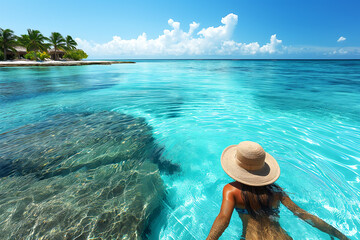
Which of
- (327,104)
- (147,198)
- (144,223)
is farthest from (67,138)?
(327,104)

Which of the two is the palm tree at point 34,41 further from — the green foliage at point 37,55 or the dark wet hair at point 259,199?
the dark wet hair at point 259,199

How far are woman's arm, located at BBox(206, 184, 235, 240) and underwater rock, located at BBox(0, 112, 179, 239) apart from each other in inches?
53.6

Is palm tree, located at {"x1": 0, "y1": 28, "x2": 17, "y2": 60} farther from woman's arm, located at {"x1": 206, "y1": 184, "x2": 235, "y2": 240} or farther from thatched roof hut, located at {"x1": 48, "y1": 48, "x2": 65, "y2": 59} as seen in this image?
woman's arm, located at {"x1": 206, "y1": 184, "x2": 235, "y2": 240}

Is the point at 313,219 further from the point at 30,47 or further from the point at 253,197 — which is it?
the point at 30,47

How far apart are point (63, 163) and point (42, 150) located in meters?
1.10

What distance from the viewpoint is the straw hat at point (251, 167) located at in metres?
1.84

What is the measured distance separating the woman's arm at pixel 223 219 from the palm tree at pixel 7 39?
59.6 meters

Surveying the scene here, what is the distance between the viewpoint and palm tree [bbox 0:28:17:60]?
125 ft

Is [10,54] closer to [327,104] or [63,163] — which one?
[63,163]

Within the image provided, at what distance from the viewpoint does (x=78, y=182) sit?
3.54m

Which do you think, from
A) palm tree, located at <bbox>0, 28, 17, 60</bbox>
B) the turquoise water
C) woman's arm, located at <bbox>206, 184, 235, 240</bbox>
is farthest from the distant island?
woman's arm, located at <bbox>206, 184, 235, 240</bbox>

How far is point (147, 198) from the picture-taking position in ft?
10.7

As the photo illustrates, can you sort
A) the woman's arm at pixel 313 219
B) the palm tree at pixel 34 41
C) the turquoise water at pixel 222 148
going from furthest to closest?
the palm tree at pixel 34 41 < the turquoise water at pixel 222 148 < the woman's arm at pixel 313 219

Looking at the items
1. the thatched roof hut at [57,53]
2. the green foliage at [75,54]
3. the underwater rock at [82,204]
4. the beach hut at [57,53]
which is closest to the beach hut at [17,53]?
the thatched roof hut at [57,53]
